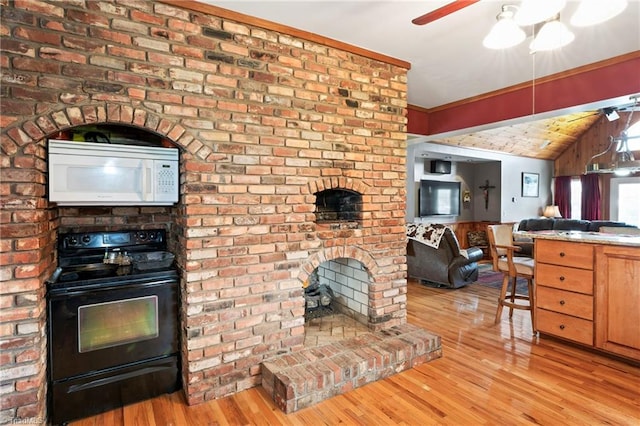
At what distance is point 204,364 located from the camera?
218 centimetres

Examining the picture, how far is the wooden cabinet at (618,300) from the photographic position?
100 inches

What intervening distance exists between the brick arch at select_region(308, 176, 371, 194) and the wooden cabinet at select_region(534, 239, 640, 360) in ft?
5.64

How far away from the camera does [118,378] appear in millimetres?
2090

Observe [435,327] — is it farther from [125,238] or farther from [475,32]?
[125,238]

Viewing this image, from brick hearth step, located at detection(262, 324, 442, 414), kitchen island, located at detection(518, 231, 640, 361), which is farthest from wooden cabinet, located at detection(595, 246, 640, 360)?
brick hearth step, located at detection(262, 324, 442, 414)

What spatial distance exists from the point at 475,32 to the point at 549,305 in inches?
93.4

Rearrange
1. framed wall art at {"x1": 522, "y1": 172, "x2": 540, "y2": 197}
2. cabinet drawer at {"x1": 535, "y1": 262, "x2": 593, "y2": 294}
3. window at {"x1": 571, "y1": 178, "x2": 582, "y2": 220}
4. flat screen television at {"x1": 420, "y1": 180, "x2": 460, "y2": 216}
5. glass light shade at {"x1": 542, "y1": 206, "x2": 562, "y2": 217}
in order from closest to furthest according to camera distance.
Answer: cabinet drawer at {"x1": 535, "y1": 262, "x2": 593, "y2": 294} < flat screen television at {"x1": 420, "y1": 180, "x2": 460, "y2": 216} < framed wall art at {"x1": 522, "y1": 172, "x2": 540, "y2": 197} < glass light shade at {"x1": 542, "y1": 206, "x2": 562, "y2": 217} < window at {"x1": 571, "y1": 178, "x2": 582, "y2": 220}

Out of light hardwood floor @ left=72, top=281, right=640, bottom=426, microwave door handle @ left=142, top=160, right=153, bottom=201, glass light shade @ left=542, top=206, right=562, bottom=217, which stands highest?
microwave door handle @ left=142, top=160, right=153, bottom=201

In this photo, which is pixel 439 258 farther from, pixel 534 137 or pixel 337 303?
pixel 534 137

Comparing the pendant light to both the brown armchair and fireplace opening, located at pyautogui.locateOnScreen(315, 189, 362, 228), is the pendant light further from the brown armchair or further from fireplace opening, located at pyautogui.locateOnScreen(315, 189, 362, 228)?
the brown armchair

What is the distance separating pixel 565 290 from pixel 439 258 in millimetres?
1965

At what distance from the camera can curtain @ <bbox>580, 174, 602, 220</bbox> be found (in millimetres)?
8094

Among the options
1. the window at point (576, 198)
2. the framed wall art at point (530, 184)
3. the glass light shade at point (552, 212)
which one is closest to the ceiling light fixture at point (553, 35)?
the framed wall art at point (530, 184)

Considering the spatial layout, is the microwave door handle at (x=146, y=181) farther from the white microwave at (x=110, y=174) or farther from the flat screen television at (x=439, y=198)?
the flat screen television at (x=439, y=198)
